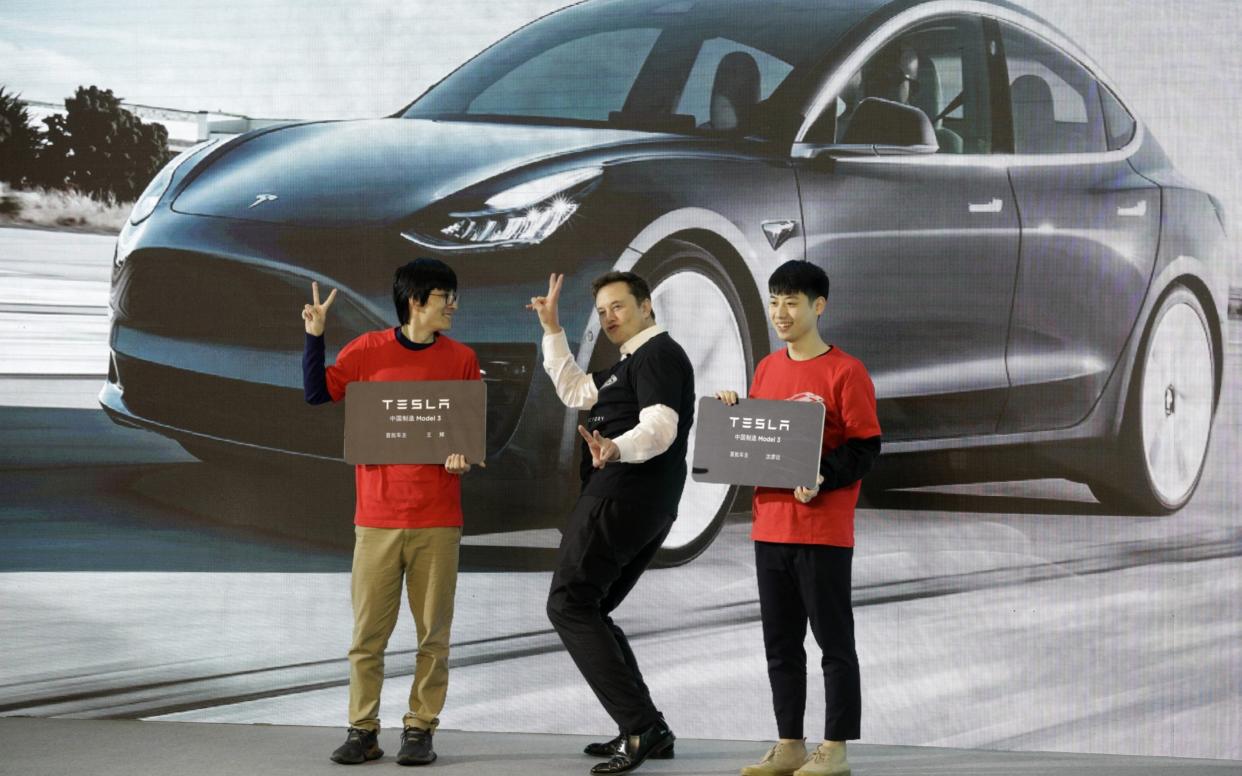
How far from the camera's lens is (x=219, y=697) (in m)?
3.77

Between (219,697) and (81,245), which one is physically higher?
(81,245)

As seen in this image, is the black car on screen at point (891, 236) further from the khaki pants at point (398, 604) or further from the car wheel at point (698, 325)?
the khaki pants at point (398, 604)

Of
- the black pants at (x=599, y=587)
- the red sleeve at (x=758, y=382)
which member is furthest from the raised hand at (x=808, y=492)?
the black pants at (x=599, y=587)

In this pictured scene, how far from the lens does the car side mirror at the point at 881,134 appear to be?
3537 millimetres

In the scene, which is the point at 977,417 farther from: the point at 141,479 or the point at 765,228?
the point at 141,479

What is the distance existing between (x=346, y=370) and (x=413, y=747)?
921 mm

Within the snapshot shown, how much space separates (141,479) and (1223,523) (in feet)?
9.93

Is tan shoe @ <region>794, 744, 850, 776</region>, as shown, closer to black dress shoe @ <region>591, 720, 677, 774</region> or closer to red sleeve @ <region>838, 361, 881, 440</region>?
black dress shoe @ <region>591, 720, 677, 774</region>

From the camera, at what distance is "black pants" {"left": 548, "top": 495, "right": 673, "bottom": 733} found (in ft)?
9.97

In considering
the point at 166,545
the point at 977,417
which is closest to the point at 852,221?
the point at 977,417

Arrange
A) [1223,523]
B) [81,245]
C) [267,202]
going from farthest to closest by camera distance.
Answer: [81,245] < [267,202] < [1223,523]

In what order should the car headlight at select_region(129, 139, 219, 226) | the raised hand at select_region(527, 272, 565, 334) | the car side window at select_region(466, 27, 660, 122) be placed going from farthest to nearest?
the car headlight at select_region(129, 139, 219, 226), the car side window at select_region(466, 27, 660, 122), the raised hand at select_region(527, 272, 565, 334)

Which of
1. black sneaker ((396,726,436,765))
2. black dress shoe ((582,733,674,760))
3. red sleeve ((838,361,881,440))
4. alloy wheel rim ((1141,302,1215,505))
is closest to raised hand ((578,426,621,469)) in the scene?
red sleeve ((838,361,881,440))

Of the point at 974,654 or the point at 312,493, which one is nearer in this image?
the point at 974,654
